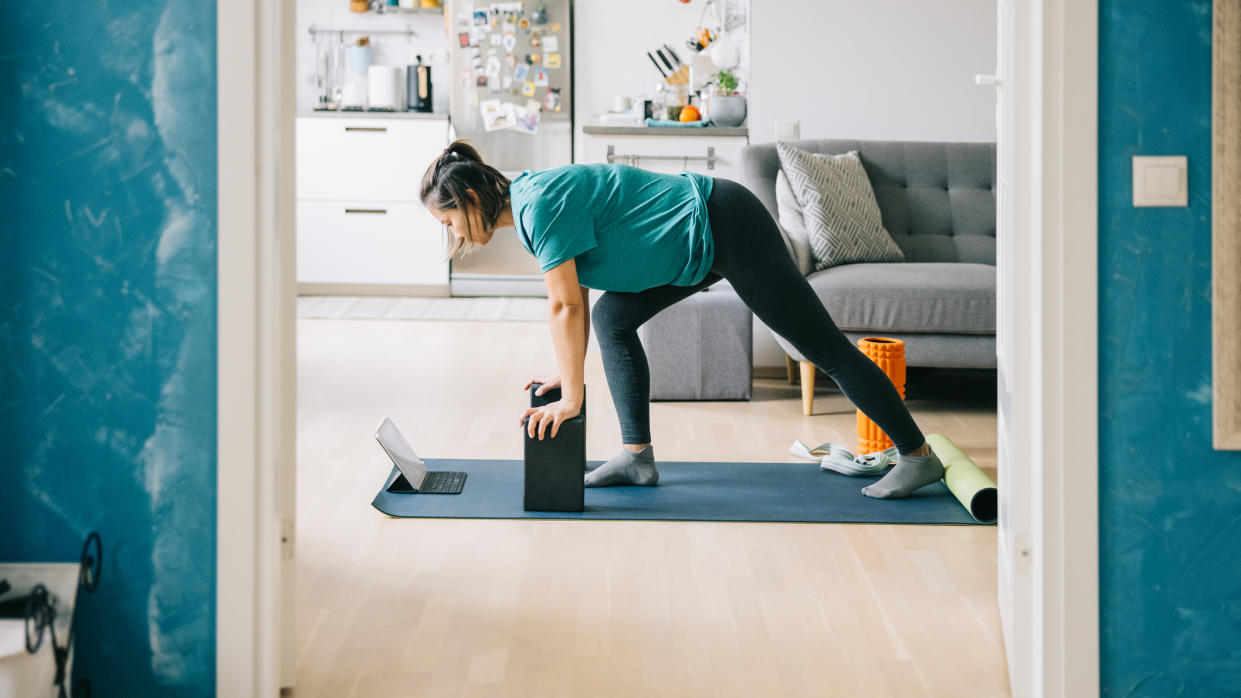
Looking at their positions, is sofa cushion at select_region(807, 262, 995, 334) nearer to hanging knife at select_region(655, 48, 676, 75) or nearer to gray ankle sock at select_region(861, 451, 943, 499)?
gray ankle sock at select_region(861, 451, 943, 499)

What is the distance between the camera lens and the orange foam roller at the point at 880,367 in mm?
3365

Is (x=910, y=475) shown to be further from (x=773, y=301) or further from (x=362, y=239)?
(x=362, y=239)

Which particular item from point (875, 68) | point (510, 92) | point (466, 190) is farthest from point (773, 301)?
point (510, 92)

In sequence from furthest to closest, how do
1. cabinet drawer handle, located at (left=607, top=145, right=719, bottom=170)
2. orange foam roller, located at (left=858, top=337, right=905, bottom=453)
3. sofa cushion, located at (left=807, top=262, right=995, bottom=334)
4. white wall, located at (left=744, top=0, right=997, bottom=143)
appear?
1. cabinet drawer handle, located at (left=607, top=145, right=719, bottom=170)
2. white wall, located at (left=744, top=0, right=997, bottom=143)
3. sofa cushion, located at (left=807, top=262, right=995, bottom=334)
4. orange foam roller, located at (left=858, top=337, right=905, bottom=453)

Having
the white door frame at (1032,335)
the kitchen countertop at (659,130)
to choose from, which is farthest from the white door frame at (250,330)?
the kitchen countertop at (659,130)

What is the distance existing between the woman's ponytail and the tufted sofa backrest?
198 centimetres

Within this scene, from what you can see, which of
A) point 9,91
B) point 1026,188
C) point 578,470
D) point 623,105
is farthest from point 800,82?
point 9,91

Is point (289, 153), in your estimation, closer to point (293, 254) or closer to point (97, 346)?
point (293, 254)

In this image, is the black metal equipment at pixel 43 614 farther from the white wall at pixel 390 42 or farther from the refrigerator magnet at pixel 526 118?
the white wall at pixel 390 42

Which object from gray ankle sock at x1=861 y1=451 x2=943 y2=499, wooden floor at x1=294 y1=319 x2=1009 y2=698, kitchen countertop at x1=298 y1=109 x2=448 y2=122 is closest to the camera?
wooden floor at x1=294 y1=319 x2=1009 y2=698

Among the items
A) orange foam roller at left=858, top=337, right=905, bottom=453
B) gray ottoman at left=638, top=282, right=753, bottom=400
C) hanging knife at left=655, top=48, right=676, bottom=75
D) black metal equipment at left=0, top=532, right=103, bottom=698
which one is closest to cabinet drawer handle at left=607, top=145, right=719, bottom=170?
gray ottoman at left=638, top=282, right=753, bottom=400

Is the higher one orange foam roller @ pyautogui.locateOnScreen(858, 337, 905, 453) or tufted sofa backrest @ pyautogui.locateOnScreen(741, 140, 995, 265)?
tufted sofa backrest @ pyautogui.locateOnScreen(741, 140, 995, 265)

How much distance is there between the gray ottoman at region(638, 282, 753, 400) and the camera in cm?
413

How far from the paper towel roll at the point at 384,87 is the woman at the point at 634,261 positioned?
439 centimetres
